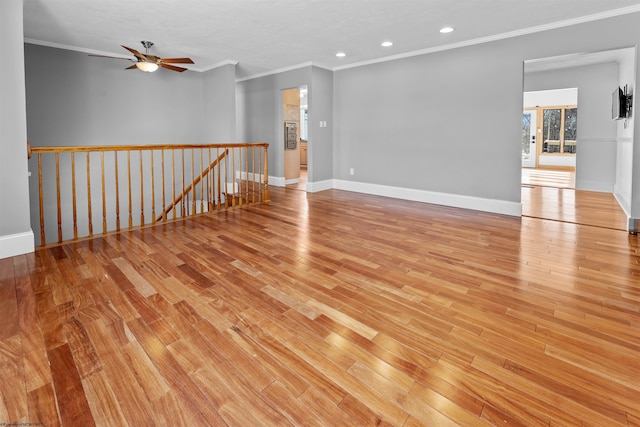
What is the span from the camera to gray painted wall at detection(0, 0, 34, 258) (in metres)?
3.06

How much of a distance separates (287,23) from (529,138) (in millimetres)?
9374

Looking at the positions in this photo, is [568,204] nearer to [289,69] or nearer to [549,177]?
[549,177]

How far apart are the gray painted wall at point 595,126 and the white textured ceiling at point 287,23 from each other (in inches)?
138

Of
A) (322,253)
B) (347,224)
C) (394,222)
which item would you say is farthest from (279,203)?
(322,253)

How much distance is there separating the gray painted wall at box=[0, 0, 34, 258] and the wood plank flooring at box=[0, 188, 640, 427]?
0.77ft

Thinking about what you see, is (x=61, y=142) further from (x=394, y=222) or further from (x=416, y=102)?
(x=416, y=102)

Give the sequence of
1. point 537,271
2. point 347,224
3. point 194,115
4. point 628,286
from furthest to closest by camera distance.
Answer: point 194,115
point 347,224
point 537,271
point 628,286

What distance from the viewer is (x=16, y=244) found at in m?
3.19

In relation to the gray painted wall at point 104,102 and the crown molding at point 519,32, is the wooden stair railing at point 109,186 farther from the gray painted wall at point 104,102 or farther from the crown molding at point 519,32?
the crown molding at point 519,32

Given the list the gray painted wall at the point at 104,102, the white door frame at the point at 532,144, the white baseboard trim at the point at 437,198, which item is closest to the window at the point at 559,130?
the white door frame at the point at 532,144

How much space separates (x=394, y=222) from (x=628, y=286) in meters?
2.43

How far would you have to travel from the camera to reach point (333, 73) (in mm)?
7035

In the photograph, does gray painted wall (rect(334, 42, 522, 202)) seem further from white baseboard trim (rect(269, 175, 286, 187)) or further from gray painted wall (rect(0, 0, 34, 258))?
gray painted wall (rect(0, 0, 34, 258))

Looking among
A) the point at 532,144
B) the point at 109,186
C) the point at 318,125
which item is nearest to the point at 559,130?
the point at 532,144
